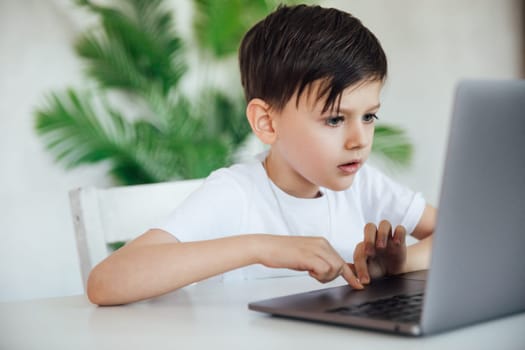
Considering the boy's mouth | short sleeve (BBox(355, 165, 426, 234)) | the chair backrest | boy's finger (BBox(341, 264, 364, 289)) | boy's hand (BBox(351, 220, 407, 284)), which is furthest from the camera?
short sleeve (BBox(355, 165, 426, 234))

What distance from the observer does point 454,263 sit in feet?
1.84

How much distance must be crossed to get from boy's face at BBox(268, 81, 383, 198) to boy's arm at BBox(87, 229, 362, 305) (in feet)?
0.67

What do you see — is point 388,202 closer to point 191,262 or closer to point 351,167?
point 351,167

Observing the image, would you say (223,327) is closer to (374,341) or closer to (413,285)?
(374,341)

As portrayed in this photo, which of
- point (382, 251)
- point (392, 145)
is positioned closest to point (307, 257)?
point (382, 251)

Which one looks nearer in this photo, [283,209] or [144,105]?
[283,209]

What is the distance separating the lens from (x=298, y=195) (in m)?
1.31

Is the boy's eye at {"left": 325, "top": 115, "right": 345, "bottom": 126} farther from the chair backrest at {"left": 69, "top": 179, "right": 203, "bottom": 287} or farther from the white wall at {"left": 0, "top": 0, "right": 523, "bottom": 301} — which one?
the white wall at {"left": 0, "top": 0, "right": 523, "bottom": 301}

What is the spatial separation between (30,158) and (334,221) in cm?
193

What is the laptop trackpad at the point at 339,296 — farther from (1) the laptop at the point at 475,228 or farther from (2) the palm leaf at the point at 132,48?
(2) the palm leaf at the point at 132,48

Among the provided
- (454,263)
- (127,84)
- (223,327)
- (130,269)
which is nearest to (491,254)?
(454,263)

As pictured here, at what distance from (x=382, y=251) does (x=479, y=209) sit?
1.42 ft

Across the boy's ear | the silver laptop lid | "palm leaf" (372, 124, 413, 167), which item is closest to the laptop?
the silver laptop lid

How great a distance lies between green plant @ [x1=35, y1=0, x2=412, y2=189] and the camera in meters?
2.87
